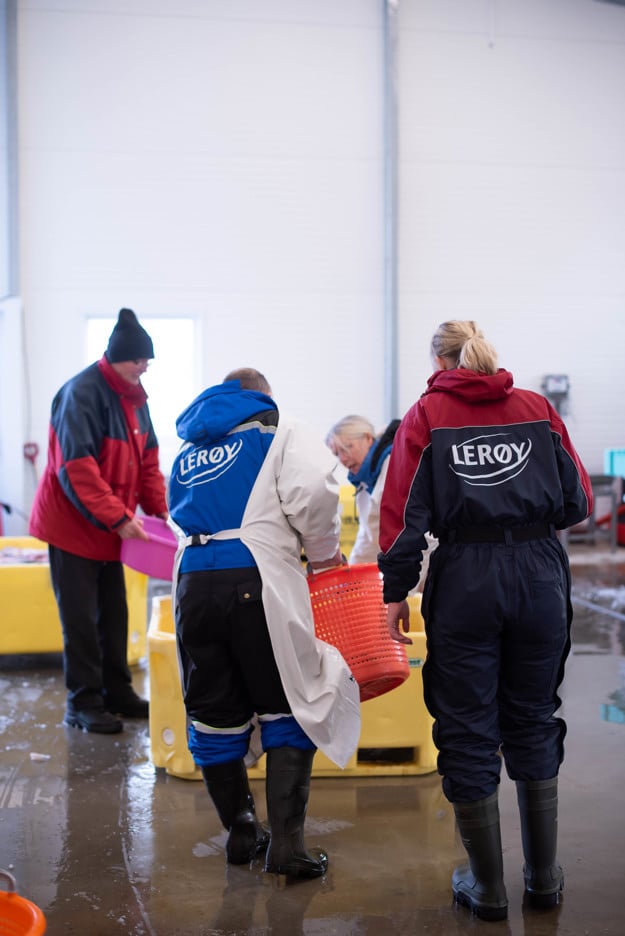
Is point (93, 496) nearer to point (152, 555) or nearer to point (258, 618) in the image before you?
point (152, 555)

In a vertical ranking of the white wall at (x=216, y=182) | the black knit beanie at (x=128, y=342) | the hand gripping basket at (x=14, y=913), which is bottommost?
the hand gripping basket at (x=14, y=913)

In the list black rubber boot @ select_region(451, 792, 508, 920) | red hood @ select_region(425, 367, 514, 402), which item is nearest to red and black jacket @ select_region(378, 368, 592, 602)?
red hood @ select_region(425, 367, 514, 402)

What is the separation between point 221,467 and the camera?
109 inches

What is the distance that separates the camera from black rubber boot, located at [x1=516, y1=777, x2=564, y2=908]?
253 cm

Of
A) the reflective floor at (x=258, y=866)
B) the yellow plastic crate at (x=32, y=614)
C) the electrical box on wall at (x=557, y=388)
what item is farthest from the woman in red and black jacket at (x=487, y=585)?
the electrical box on wall at (x=557, y=388)

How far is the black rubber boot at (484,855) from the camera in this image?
246 cm

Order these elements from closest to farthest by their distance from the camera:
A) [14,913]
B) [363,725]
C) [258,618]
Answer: [14,913], [258,618], [363,725]

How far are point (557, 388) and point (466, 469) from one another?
29.1ft

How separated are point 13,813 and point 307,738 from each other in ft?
3.88

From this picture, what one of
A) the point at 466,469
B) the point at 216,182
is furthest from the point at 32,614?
the point at 216,182

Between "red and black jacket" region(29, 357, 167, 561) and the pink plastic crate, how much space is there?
0.36 feet

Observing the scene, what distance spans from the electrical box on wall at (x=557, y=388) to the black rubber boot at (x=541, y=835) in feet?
28.7

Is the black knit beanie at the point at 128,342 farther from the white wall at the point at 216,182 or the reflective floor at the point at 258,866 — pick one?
the white wall at the point at 216,182

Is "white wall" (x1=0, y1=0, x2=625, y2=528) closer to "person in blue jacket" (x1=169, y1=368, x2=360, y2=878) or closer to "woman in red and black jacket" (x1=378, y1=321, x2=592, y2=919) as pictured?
"person in blue jacket" (x1=169, y1=368, x2=360, y2=878)
